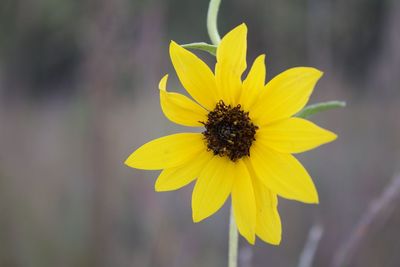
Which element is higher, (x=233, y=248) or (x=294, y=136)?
(x=294, y=136)

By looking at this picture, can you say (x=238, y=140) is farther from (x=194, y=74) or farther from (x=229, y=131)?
(x=194, y=74)

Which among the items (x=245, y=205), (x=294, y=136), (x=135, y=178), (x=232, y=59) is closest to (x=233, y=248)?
(x=245, y=205)

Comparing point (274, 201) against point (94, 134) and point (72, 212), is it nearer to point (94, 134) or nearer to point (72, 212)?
point (94, 134)

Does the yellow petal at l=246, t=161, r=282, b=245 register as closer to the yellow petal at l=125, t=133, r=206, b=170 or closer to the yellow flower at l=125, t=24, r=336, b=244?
the yellow flower at l=125, t=24, r=336, b=244

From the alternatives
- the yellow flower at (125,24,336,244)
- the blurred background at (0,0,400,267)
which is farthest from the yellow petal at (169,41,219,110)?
the blurred background at (0,0,400,267)

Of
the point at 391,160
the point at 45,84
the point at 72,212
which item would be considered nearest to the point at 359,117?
the point at 391,160

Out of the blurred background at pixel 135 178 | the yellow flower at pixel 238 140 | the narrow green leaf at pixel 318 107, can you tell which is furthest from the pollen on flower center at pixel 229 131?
the blurred background at pixel 135 178
